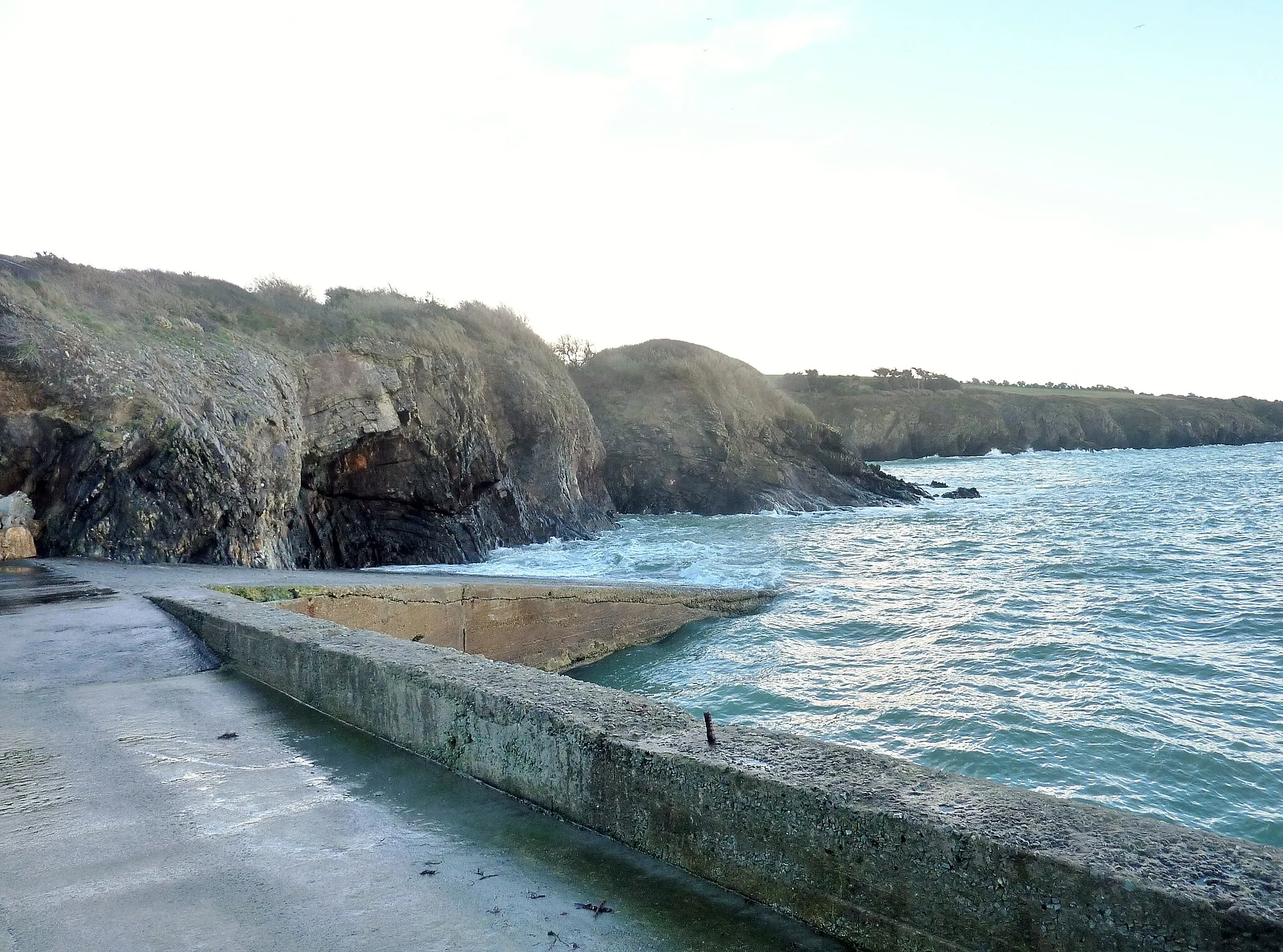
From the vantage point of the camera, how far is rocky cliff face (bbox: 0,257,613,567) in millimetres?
13008

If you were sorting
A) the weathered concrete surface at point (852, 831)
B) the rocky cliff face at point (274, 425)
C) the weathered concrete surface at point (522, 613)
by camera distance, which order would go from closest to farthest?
the weathered concrete surface at point (852, 831) → the weathered concrete surface at point (522, 613) → the rocky cliff face at point (274, 425)

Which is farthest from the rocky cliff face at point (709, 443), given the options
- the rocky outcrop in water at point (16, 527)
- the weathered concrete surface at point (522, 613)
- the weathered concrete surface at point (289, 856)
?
the weathered concrete surface at point (289, 856)

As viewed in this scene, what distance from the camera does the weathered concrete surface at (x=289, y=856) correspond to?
2.36 metres

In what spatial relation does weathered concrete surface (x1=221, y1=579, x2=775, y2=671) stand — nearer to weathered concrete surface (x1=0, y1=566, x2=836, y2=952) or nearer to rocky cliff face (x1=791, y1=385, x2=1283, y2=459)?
weathered concrete surface (x1=0, y1=566, x2=836, y2=952)

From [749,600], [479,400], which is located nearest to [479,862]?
[749,600]

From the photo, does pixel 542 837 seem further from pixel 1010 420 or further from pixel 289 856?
pixel 1010 420

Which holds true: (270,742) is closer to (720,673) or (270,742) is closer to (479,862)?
(479,862)

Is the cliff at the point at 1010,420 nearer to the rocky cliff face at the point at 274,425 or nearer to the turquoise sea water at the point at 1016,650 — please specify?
the rocky cliff face at the point at 274,425

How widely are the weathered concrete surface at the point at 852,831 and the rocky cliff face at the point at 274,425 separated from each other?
456 inches

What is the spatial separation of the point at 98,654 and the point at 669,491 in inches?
1132

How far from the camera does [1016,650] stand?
35.2 feet

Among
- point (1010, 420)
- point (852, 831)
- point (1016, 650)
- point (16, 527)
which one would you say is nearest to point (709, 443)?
point (1016, 650)

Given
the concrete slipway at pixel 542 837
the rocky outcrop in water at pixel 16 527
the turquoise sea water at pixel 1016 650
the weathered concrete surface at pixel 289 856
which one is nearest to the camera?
the concrete slipway at pixel 542 837

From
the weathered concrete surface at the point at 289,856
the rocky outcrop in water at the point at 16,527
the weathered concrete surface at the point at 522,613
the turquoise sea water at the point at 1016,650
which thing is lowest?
the turquoise sea water at the point at 1016,650
